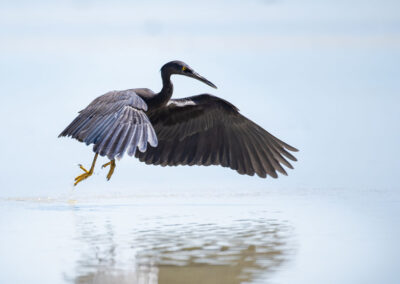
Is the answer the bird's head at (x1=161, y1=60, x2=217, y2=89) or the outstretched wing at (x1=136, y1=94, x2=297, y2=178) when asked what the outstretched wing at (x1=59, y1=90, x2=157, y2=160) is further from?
the outstretched wing at (x1=136, y1=94, x2=297, y2=178)

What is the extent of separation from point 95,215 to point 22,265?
9.50ft

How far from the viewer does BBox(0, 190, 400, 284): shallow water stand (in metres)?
6.64

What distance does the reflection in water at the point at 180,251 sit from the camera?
6.55m

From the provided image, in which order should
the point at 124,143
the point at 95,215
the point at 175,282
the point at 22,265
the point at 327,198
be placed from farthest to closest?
the point at 327,198, the point at 95,215, the point at 124,143, the point at 22,265, the point at 175,282

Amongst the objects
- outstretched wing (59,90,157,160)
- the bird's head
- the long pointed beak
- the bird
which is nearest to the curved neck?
the bird

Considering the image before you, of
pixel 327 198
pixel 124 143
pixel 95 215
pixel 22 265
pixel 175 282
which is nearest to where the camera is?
pixel 175 282

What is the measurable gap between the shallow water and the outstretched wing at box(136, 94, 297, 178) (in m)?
0.55

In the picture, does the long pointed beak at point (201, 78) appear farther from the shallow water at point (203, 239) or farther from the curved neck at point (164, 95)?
the shallow water at point (203, 239)

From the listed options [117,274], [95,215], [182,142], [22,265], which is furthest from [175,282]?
[182,142]

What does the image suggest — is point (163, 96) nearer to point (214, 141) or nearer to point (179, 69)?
point (179, 69)

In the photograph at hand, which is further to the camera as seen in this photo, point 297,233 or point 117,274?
point 297,233

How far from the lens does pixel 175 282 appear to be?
6328 mm

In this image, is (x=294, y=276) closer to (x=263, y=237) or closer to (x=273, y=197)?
(x=263, y=237)

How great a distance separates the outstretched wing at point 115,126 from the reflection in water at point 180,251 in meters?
0.95
